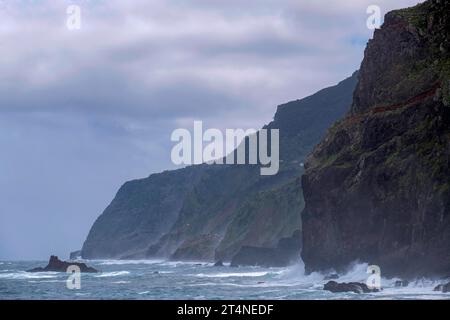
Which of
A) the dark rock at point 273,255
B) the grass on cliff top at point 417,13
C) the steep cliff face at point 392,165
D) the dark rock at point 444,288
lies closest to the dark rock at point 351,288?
the dark rock at point 444,288

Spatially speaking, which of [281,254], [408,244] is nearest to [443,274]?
[408,244]

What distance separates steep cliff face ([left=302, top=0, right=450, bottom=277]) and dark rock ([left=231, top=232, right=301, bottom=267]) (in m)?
58.2

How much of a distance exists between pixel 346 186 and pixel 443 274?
22.4m

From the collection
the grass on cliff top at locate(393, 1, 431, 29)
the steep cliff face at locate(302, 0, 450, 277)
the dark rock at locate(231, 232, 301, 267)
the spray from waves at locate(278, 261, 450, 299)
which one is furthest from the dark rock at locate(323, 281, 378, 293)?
the dark rock at locate(231, 232, 301, 267)

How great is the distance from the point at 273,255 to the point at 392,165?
90.9 metres

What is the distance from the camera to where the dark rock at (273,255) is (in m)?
155

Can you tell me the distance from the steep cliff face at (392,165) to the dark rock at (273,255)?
58.2 m

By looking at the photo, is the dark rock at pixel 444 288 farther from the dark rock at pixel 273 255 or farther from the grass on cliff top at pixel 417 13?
the dark rock at pixel 273 255

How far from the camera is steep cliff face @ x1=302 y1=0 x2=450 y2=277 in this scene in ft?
215

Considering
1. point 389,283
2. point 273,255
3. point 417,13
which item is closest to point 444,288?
point 389,283

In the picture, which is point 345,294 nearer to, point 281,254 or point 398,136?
point 398,136

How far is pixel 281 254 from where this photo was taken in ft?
518

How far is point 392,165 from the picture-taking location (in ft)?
240
